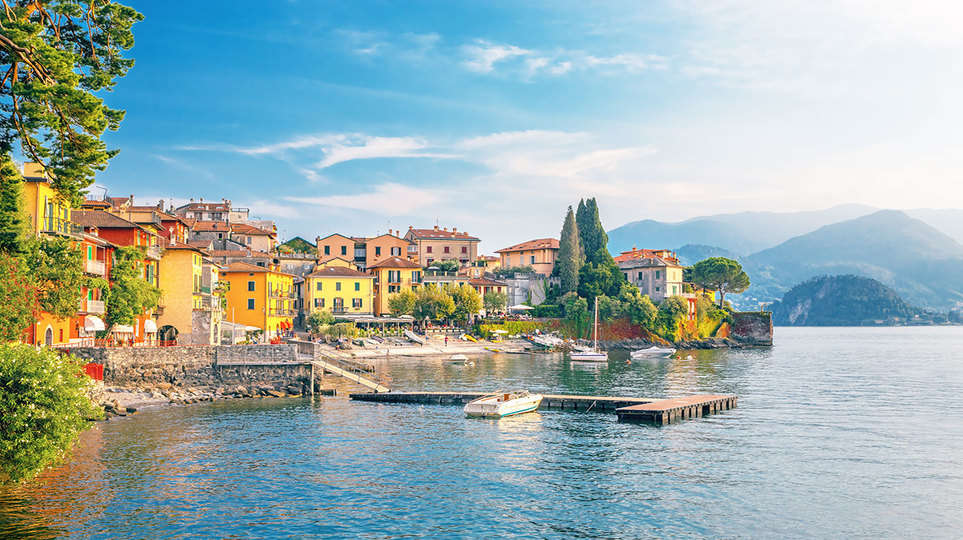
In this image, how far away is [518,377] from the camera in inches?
3066

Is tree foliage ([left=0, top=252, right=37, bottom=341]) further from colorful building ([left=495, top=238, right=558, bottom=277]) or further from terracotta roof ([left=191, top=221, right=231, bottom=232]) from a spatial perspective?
colorful building ([left=495, top=238, right=558, bottom=277])

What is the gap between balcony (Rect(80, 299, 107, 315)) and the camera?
176 feet

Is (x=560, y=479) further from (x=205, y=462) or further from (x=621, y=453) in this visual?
(x=205, y=462)

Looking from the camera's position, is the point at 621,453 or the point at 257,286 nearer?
the point at 621,453

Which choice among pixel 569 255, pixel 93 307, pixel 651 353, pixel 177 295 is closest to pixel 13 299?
pixel 93 307

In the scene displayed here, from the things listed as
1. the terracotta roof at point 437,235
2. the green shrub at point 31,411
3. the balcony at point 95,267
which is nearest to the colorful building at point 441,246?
the terracotta roof at point 437,235

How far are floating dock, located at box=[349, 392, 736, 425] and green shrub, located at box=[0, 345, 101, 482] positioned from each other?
99.6ft

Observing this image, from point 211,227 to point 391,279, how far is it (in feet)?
102

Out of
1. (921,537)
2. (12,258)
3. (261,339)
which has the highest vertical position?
(12,258)

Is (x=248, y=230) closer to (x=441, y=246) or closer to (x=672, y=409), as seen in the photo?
(x=441, y=246)

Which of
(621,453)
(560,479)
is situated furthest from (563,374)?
(560,479)

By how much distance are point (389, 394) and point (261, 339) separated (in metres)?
32.8

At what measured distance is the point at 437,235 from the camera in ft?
511

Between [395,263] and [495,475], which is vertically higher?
[395,263]
